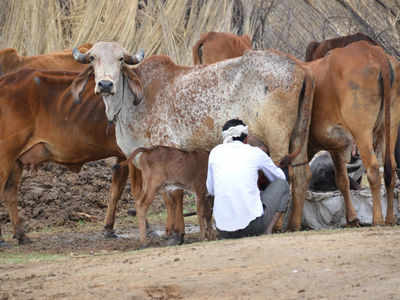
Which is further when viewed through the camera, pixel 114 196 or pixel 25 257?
pixel 114 196

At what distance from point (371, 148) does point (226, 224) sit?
1874 mm

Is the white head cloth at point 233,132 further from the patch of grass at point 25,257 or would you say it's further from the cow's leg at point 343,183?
the cow's leg at point 343,183

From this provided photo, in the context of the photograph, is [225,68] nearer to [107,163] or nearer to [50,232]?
[50,232]

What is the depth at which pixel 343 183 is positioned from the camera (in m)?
9.21

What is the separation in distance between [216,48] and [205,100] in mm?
2822

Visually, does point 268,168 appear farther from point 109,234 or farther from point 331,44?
point 331,44

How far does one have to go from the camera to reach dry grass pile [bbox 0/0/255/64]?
45.4 ft

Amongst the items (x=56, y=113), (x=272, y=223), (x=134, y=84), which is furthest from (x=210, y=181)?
(x=56, y=113)

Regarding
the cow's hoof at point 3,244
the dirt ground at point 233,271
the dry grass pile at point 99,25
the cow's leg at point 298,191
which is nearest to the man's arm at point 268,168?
the dirt ground at point 233,271

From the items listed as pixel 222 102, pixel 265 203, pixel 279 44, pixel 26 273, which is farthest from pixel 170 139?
pixel 279 44

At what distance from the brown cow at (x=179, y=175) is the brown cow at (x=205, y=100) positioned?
0.95 feet

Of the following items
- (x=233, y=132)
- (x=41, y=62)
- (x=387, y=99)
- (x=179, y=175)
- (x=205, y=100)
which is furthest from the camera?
(x=41, y=62)

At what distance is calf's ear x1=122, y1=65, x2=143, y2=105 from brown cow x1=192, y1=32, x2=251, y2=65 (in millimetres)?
2537

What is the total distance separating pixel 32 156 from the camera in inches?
394
